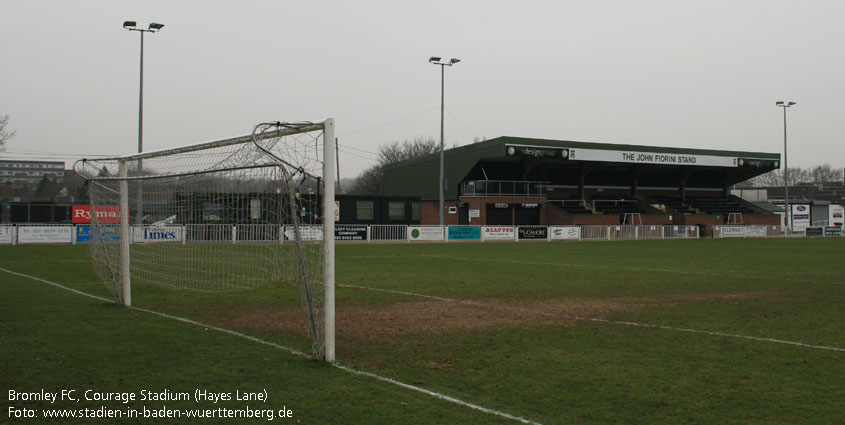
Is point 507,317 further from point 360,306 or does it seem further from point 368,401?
point 368,401

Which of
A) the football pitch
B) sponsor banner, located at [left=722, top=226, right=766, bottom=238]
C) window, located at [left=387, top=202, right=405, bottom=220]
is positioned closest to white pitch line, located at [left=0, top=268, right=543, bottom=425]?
the football pitch

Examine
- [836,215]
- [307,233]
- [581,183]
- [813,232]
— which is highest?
[581,183]

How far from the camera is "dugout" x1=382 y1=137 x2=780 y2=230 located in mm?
50906

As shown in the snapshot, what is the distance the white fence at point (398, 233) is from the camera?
13.0 metres

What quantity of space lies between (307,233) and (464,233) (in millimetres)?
32108

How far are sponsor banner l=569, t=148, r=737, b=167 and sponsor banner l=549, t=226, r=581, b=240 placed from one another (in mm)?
8778

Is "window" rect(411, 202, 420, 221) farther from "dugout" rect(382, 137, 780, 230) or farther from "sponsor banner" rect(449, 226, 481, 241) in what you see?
"sponsor banner" rect(449, 226, 481, 241)

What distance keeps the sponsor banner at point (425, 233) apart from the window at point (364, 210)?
20.4ft

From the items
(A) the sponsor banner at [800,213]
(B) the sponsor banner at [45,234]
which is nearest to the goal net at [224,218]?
(B) the sponsor banner at [45,234]

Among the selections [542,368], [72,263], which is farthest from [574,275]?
[72,263]

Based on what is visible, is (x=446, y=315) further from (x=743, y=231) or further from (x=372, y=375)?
(x=743, y=231)

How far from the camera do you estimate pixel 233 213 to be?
11930 millimetres

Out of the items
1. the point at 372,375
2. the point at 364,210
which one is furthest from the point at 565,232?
the point at 372,375

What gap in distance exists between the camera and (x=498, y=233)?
41688 millimetres
